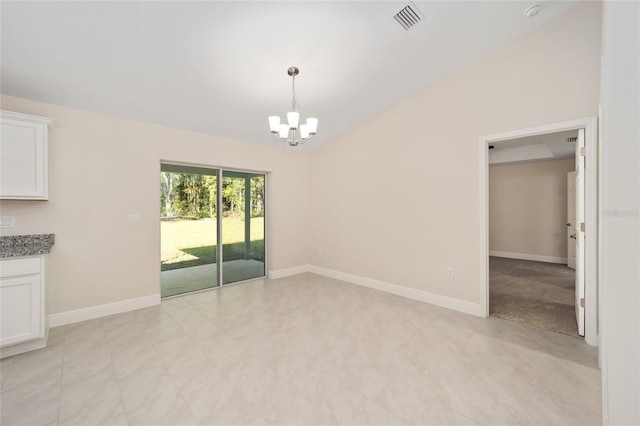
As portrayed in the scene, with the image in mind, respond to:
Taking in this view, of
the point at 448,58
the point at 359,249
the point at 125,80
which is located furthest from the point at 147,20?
the point at 359,249

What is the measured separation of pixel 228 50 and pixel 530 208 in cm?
778

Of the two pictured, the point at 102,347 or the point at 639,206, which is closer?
the point at 639,206

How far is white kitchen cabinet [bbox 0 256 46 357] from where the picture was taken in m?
2.34

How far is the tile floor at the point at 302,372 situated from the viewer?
1.74 meters

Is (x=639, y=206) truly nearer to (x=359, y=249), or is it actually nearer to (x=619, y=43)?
(x=619, y=43)

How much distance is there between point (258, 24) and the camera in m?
Result: 2.43

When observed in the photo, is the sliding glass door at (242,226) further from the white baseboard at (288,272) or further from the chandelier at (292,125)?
the chandelier at (292,125)

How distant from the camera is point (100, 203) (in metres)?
3.33

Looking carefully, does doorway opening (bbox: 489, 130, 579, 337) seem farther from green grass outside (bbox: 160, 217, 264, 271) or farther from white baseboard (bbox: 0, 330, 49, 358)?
white baseboard (bbox: 0, 330, 49, 358)

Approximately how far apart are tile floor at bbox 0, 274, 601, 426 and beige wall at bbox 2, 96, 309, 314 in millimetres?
528

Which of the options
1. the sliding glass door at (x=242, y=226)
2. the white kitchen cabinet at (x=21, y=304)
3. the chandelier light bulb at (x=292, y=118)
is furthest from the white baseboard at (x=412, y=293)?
the white kitchen cabinet at (x=21, y=304)

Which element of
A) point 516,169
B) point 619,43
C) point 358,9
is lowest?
point 619,43

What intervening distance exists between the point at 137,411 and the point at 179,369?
1.52 feet

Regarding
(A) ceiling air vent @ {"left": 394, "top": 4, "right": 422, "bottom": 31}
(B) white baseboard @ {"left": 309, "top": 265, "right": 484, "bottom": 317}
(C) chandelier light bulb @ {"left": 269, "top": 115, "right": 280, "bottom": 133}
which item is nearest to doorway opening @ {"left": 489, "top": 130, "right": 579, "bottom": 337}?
(B) white baseboard @ {"left": 309, "top": 265, "right": 484, "bottom": 317}
